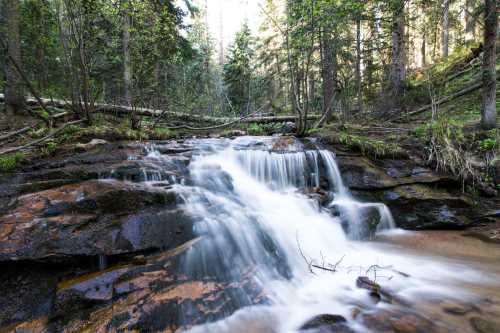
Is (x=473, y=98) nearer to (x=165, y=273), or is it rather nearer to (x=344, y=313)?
(x=344, y=313)

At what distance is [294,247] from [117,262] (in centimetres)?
239

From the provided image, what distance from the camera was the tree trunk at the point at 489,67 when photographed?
5949 millimetres

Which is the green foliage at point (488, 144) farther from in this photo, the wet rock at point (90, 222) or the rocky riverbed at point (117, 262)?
the wet rock at point (90, 222)

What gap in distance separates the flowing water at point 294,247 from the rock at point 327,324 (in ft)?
0.25

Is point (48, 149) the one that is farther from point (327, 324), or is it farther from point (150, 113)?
point (327, 324)

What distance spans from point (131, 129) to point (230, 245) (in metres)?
5.94

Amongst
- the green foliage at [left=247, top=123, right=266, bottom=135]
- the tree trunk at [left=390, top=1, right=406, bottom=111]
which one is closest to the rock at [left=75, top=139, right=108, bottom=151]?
the green foliage at [left=247, top=123, right=266, bottom=135]

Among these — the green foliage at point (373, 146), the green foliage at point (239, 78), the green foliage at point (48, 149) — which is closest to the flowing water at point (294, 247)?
the green foliage at point (373, 146)

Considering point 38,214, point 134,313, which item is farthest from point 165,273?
point 38,214

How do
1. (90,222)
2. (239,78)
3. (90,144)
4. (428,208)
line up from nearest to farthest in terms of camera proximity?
(90,222), (428,208), (90,144), (239,78)

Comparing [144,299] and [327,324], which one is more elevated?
[144,299]

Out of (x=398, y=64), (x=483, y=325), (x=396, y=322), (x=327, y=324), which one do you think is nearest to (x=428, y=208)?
(x=483, y=325)

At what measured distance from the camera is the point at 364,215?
5.32 meters

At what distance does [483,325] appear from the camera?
2.56m
